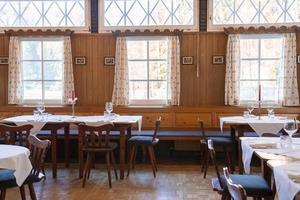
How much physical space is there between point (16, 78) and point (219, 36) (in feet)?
12.5

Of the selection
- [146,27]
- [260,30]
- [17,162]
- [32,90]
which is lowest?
[17,162]

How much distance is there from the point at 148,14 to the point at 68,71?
1815mm

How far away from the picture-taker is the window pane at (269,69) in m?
6.76

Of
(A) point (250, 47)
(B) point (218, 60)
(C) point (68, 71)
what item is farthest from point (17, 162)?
(A) point (250, 47)

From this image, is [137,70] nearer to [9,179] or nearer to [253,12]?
[253,12]

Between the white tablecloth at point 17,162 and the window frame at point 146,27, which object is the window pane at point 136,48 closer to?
the window frame at point 146,27

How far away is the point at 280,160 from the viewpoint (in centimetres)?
253

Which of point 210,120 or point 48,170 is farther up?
point 210,120

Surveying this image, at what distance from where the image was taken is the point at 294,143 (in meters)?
3.17

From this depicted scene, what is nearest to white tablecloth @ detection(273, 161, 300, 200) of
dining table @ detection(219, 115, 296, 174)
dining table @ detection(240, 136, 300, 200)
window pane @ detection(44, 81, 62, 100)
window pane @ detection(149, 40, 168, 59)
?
dining table @ detection(240, 136, 300, 200)

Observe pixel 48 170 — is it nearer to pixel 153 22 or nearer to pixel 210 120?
pixel 210 120

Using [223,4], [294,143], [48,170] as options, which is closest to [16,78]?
[48,170]

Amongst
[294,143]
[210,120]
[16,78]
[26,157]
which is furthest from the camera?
[16,78]

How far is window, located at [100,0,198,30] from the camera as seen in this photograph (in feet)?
22.8
